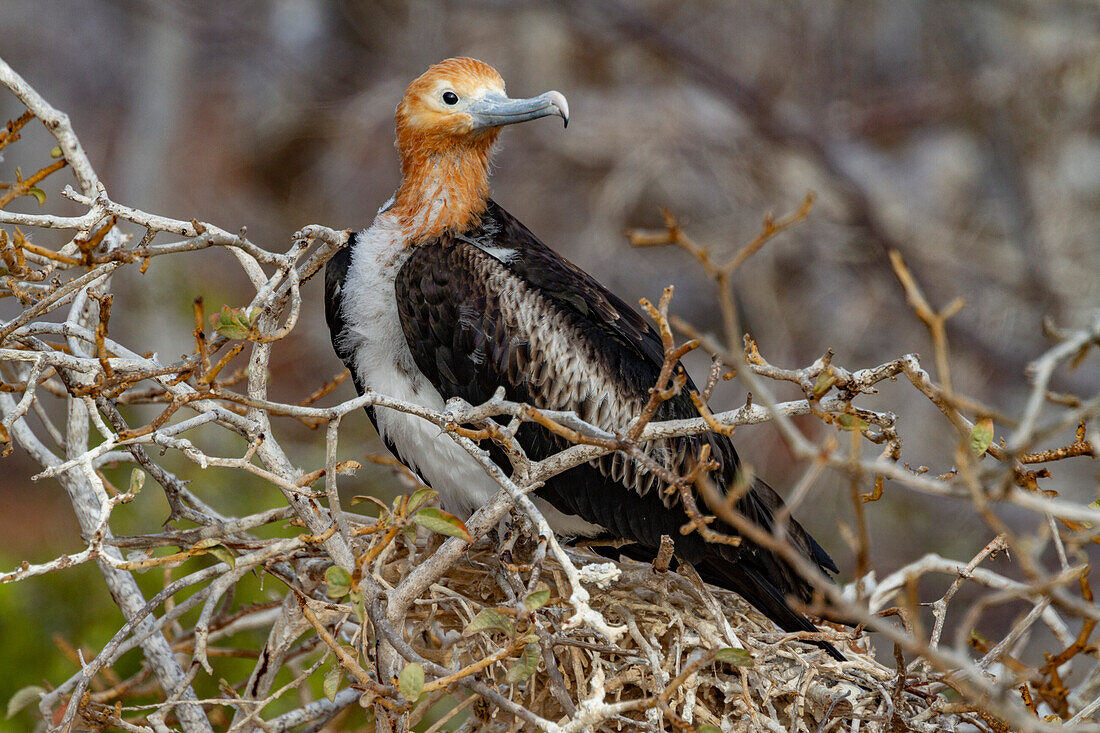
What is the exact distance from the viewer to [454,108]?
267 centimetres

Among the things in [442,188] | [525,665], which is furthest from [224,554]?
[442,188]

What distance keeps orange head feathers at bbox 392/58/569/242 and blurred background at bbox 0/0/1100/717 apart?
181cm

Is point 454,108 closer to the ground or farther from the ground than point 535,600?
farther from the ground

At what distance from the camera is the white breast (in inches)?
97.1

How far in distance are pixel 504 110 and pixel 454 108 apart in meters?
0.12

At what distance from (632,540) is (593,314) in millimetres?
495

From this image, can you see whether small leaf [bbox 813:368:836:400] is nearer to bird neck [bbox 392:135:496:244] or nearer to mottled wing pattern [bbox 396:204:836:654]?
mottled wing pattern [bbox 396:204:836:654]

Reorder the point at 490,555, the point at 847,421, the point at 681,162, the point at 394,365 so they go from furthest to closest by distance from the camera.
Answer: the point at 681,162, the point at 394,365, the point at 490,555, the point at 847,421

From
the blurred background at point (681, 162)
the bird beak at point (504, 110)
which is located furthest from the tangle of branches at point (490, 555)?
the blurred background at point (681, 162)

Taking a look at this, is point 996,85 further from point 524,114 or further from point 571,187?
point 524,114

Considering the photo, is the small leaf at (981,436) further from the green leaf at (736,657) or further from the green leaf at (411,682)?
the green leaf at (411,682)

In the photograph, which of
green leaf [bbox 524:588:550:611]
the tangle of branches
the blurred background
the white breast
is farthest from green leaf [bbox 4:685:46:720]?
the blurred background

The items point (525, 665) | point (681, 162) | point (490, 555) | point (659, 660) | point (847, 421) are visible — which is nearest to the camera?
point (847, 421)

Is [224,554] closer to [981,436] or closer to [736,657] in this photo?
[736,657]
